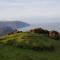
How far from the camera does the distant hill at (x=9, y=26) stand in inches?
186

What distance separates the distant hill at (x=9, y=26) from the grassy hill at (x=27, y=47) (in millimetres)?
171

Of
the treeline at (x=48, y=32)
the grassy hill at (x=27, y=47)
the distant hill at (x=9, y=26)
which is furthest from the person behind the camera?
the treeline at (x=48, y=32)

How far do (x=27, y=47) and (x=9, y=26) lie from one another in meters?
1.04

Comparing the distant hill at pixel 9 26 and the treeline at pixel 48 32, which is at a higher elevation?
the distant hill at pixel 9 26

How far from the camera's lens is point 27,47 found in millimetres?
4172

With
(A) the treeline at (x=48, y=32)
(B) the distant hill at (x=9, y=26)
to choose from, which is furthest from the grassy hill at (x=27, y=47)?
(A) the treeline at (x=48, y=32)

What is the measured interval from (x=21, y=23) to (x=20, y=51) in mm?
1230

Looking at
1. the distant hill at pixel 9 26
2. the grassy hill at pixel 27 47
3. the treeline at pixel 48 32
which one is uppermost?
the distant hill at pixel 9 26

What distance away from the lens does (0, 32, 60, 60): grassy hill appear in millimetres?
3691

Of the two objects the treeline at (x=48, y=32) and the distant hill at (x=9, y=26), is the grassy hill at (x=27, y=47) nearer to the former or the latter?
the distant hill at (x=9, y=26)

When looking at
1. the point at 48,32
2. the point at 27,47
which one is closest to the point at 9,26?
the point at 27,47

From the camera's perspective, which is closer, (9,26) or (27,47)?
(27,47)

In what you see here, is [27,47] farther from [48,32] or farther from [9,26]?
[48,32]

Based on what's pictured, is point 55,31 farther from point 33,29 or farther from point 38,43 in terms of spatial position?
point 38,43
